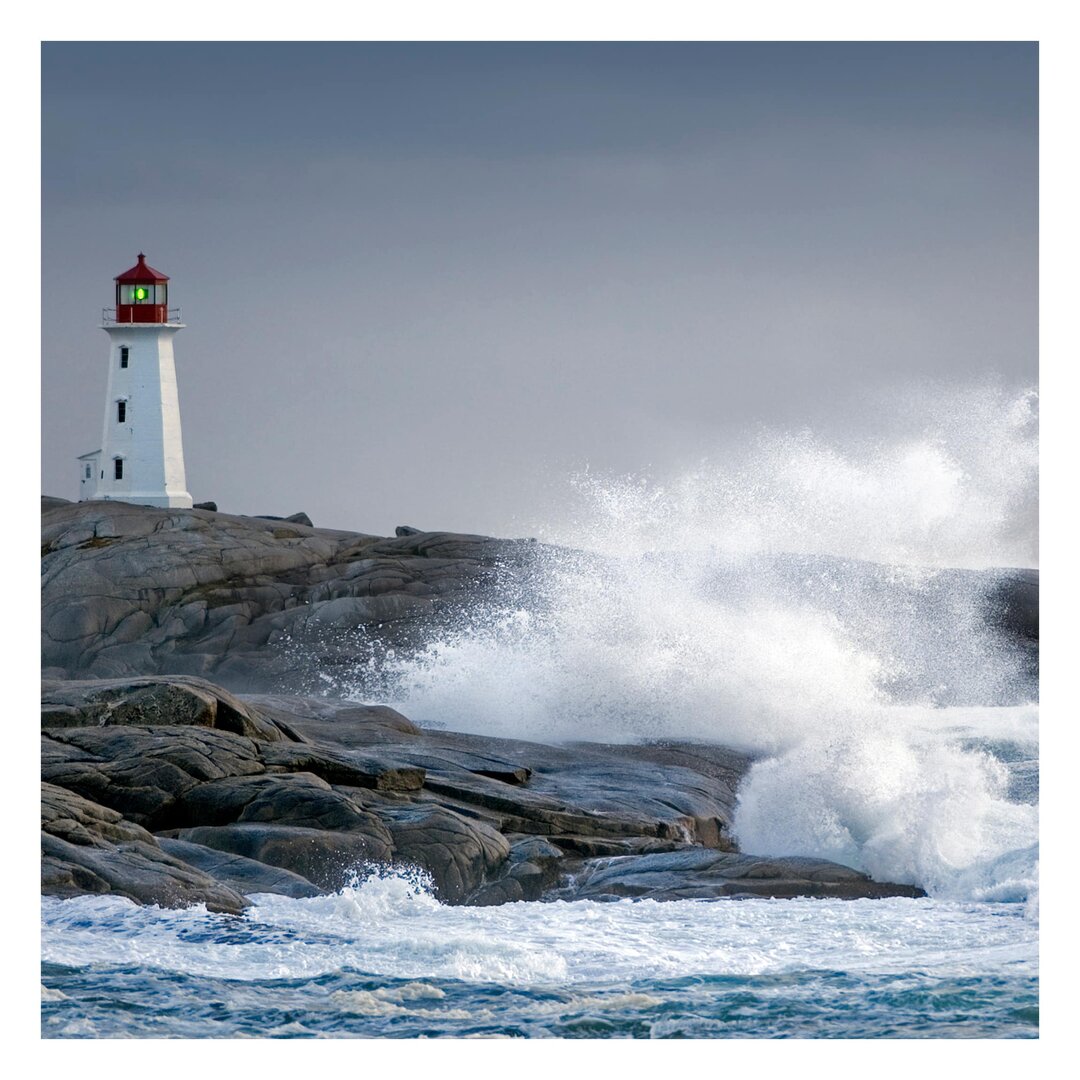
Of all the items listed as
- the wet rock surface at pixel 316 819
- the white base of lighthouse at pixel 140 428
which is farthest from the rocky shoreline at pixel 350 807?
the white base of lighthouse at pixel 140 428

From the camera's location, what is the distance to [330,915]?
8.87 m

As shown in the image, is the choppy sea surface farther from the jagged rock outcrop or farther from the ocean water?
the jagged rock outcrop

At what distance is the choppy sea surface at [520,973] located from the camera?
7.15m

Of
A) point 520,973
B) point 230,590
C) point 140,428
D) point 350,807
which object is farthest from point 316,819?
point 140,428

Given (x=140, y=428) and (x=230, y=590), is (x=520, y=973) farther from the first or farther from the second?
(x=140, y=428)

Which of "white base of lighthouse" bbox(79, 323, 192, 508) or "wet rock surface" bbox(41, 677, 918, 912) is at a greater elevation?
"white base of lighthouse" bbox(79, 323, 192, 508)

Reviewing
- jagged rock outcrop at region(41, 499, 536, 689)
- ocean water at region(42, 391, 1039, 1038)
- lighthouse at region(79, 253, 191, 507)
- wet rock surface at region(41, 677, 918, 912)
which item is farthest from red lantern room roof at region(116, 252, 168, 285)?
wet rock surface at region(41, 677, 918, 912)

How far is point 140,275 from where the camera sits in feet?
102

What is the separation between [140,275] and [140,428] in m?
3.15

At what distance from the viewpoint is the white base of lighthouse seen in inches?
1174

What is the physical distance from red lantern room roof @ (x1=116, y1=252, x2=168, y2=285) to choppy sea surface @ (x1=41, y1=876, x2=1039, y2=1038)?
23636mm
